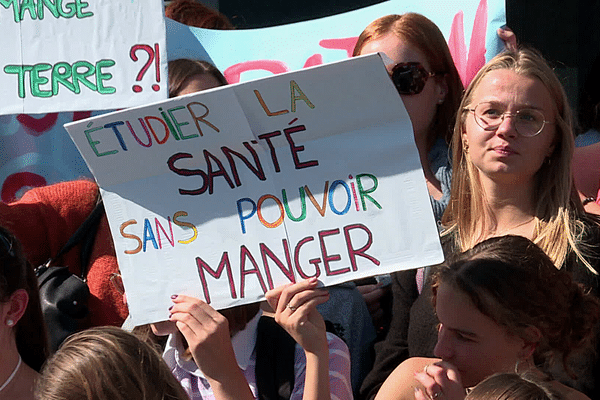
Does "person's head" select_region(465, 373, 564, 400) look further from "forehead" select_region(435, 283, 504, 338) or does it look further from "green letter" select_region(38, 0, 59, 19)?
"green letter" select_region(38, 0, 59, 19)

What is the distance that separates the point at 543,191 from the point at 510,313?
0.55 meters

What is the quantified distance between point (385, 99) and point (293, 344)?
0.72 meters

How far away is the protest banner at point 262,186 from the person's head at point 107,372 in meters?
0.24

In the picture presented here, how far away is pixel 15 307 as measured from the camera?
2.74 m

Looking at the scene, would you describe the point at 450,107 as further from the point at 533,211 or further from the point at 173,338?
the point at 173,338

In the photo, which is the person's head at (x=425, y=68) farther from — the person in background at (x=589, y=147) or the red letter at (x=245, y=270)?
the red letter at (x=245, y=270)

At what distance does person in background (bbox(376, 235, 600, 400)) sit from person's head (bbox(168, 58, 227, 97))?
116 centimetres

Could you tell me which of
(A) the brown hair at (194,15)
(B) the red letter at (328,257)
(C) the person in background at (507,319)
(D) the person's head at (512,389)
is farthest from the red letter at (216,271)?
(A) the brown hair at (194,15)

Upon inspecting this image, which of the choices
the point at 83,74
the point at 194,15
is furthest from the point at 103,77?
the point at 194,15

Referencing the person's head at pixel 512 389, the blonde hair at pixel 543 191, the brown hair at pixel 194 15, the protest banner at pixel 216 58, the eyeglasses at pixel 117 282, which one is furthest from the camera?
the brown hair at pixel 194 15

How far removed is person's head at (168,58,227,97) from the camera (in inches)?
131

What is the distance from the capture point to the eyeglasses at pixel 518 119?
287cm

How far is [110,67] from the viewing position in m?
3.18

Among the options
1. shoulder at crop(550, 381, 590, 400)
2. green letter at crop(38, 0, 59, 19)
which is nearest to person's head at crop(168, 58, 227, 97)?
green letter at crop(38, 0, 59, 19)
